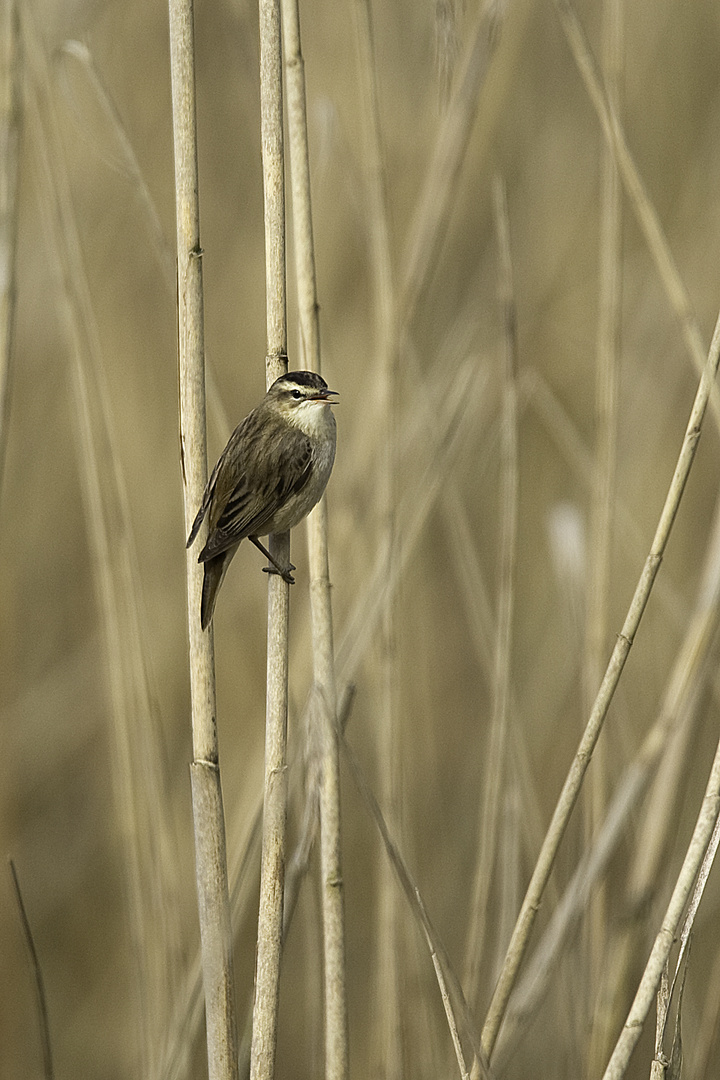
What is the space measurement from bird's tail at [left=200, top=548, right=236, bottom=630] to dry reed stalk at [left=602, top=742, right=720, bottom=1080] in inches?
23.0

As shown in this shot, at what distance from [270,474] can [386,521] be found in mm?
414

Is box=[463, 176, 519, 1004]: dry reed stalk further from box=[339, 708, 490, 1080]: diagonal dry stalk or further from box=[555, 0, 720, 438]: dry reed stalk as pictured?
box=[339, 708, 490, 1080]: diagonal dry stalk

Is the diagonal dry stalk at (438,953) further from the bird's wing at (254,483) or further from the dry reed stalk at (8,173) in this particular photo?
the dry reed stalk at (8,173)

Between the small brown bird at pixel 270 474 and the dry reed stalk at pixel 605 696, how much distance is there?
15.3 inches

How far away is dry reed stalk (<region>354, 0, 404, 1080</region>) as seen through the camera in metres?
1.67

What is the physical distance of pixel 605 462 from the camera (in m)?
1.77

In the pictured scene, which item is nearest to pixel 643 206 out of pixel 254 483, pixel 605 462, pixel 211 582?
pixel 605 462

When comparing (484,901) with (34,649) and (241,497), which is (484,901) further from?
(34,649)

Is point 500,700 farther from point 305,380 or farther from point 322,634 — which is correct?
point 305,380

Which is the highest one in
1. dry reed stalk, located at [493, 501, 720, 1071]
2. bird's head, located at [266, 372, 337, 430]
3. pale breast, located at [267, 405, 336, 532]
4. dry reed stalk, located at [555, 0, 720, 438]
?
dry reed stalk, located at [555, 0, 720, 438]

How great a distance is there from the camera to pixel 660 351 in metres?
2.83

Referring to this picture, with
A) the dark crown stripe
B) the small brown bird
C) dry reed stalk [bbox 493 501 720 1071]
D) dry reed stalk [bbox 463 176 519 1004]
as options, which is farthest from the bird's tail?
dry reed stalk [bbox 493 501 720 1071]

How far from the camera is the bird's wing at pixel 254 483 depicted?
138 cm

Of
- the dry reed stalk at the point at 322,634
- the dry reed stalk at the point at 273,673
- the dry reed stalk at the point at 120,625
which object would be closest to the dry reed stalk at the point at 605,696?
the dry reed stalk at the point at 322,634
